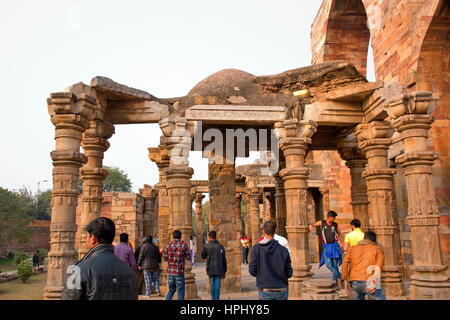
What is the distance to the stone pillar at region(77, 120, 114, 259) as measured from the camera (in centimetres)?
781

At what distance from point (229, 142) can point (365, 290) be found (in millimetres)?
5972

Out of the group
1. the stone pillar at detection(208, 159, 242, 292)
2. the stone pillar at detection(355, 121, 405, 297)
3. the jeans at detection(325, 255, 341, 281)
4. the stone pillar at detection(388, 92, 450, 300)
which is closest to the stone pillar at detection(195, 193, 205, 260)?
the stone pillar at detection(208, 159, 242, 292)

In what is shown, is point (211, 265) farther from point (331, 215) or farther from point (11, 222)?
point (11, 222)

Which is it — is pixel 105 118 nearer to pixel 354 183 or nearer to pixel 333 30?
pixel 354 183

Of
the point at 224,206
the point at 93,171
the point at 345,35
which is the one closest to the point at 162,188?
the point at 224,206

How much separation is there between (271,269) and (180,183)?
12.8 feet

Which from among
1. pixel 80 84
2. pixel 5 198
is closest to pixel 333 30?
pixel 80 84

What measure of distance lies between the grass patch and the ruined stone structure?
4.93 meters

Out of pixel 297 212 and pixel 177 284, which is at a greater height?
pixel 297 212

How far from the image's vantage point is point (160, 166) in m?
10.8

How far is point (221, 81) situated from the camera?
8484mm

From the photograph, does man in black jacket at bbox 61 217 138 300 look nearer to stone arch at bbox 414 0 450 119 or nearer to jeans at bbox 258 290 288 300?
jeans at bbox 258 290 288 300

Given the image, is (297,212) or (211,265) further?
(297,212)

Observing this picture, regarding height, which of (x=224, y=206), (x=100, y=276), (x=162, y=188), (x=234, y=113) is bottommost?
(x=100, y=276)
